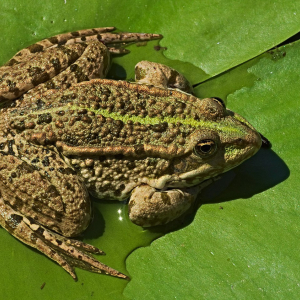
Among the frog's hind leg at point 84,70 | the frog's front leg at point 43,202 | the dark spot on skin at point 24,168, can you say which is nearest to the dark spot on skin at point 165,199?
the frog's front leg at point 43,202

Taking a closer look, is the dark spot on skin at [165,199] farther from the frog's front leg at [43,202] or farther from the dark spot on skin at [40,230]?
the dark spot on skin at [40,230]

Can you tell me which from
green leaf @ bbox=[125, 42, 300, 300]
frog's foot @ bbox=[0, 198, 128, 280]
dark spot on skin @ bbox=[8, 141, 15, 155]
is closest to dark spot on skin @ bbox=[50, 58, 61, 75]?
dark spot on skin @ bbox=[8, 141, 15, 155]

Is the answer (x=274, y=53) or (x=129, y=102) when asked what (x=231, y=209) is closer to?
(x=129, y=102)

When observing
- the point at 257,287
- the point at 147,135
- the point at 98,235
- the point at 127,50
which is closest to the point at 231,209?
the point at 257,287

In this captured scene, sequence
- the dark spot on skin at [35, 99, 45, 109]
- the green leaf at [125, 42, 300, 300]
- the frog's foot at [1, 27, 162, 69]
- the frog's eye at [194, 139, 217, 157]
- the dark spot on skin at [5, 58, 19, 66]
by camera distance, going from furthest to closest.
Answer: the frog's foot at [1, 27, 162, 69]
the dark spot on skin at [5, 58, 19, 66]
the dark spot on skin at [35, 99, 45, 109]
the frog's eye at [194, 139, 217, 157]
the green leaf at [125, 42, 300, 300]

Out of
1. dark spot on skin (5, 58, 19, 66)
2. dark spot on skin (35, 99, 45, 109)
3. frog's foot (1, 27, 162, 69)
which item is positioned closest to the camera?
dark spot on skin (35, 99, 45, 109)

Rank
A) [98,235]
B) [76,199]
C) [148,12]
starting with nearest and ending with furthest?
[76,199]
[98,235]
[148,12]

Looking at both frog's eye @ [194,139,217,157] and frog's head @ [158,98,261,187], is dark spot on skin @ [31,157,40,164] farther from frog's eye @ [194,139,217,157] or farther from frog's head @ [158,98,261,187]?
frog's eye @ [194,139,217,157]
